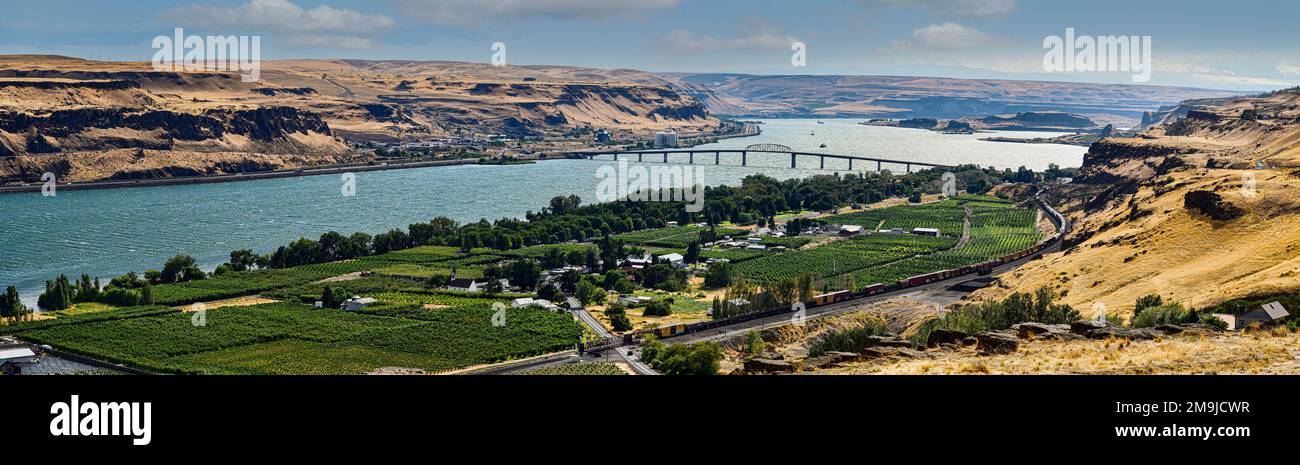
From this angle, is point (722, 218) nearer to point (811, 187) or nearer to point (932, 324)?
point (811, 187)

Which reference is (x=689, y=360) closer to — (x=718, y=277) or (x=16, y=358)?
(x=16, y=358)

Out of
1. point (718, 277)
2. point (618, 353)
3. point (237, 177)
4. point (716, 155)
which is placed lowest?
point (618, 353)

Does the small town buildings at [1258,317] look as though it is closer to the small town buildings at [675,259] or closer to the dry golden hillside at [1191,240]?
the dry golden hillside at [1191,240]

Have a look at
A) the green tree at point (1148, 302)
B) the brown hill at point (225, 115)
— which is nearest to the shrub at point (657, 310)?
the green tree at point (1148, 302)

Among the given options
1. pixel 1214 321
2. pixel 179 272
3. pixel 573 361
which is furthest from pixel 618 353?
pixel 179 272
